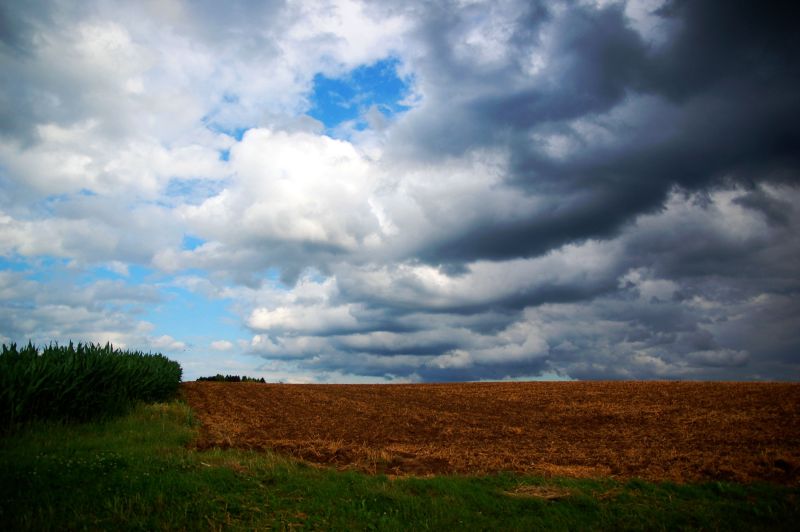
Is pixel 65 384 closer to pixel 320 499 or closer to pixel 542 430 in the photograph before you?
pixel 320 499

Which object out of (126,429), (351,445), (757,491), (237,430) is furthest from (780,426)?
(126,429)

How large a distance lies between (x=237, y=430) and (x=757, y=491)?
16539mm

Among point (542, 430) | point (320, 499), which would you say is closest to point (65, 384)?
point (320, 499)

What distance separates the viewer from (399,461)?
1437 cm

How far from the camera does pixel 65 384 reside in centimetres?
1811

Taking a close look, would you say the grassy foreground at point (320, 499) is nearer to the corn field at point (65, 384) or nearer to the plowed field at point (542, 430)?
the plowed field at point (542, 430)

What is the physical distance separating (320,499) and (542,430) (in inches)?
486

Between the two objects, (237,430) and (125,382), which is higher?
(125,382)

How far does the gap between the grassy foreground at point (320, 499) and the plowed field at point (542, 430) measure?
5.25 ft

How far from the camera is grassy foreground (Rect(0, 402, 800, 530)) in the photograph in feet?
30.9

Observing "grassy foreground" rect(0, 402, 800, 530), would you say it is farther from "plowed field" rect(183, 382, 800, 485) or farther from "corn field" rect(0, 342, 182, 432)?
"corn field" rect(0, 342, 182, 432)

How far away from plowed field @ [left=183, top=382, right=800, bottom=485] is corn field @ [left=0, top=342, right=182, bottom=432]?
3683mm

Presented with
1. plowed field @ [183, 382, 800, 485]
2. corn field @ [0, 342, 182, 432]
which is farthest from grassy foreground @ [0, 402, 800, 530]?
corn field @ [0, 342, 182, 432]

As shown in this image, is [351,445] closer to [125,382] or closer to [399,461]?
[399,461]
